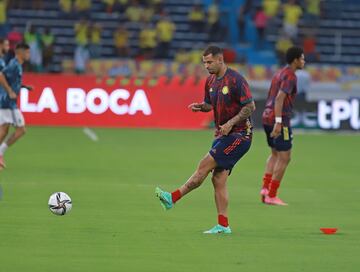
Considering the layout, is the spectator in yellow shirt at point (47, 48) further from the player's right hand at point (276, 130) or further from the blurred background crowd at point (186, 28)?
the player's right hand at point (276, 130)

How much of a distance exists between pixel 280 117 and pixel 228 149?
3472 millimetres

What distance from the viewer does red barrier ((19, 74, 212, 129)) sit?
97.7 ft

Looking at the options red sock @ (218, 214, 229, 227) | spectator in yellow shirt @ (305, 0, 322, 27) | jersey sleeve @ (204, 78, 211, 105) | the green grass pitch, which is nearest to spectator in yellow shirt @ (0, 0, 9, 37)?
spectator in yellow shirt @ (305, 0, 322, 27)

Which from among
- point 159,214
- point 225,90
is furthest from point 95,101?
point 225,90

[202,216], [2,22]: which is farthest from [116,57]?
[202,216]

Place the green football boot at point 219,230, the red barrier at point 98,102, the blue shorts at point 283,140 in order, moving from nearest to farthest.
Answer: the green football boot at point 219,230
the blue shorts at point 283,140
the red barrier at point 98,102

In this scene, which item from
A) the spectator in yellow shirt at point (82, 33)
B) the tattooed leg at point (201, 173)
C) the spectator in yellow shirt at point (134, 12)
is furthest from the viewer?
the spectator in yellow shirt at point (134, 12)

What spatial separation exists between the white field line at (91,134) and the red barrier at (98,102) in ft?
1.12

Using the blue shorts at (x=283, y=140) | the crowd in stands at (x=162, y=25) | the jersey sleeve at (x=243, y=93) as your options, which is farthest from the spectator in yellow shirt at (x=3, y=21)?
the jersey sleeve at (x=243, y=93)

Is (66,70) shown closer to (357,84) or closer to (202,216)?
(357,84)

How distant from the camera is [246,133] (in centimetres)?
1291

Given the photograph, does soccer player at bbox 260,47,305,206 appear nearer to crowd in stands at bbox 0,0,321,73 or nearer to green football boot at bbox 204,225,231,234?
green football boot at bbox 204,225,231,234

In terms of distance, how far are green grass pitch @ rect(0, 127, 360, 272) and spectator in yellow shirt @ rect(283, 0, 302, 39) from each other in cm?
1607

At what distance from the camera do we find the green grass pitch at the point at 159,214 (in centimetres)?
1056
